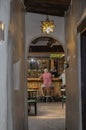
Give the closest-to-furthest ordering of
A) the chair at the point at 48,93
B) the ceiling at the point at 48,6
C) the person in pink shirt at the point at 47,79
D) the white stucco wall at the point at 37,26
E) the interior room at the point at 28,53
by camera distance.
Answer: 1. the interior room at the point at 28,53
2. the ceiling at the point at 48,6
3. the white stucco wall at the point at 37,26
4. the person in pink shirt at the point at 47,79
5. the chair at the point at 48,93

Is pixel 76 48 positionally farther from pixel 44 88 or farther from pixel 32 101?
pixel 44 88

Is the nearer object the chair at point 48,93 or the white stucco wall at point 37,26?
the white stucco wall at point 37,26

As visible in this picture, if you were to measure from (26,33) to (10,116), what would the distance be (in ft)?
13.9

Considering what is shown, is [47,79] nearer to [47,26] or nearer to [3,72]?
[47,26]

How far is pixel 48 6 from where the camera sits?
319 inches

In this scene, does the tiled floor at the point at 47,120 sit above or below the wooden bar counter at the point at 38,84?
below

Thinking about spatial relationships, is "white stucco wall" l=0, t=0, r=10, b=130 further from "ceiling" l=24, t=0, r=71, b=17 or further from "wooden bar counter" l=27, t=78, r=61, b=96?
"wooden bar counter" l=27, t=78, r=61, b=96

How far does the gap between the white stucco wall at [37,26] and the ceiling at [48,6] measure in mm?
232

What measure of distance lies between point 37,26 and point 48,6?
1.24 meters

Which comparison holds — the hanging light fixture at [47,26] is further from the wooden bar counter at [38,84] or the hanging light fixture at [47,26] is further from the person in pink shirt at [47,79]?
the wooden bar counter at [38,84]

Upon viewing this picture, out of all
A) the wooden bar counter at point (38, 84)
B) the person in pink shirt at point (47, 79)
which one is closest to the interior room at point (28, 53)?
the person in pink shirt at point (47, 79)

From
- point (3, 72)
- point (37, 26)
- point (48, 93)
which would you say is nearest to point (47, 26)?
point (37, 26)

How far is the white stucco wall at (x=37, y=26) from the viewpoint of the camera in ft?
30.2

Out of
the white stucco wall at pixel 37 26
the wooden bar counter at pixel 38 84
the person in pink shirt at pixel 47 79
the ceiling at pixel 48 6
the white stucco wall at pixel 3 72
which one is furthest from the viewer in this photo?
the wooden bar counter at pixel 38 84
